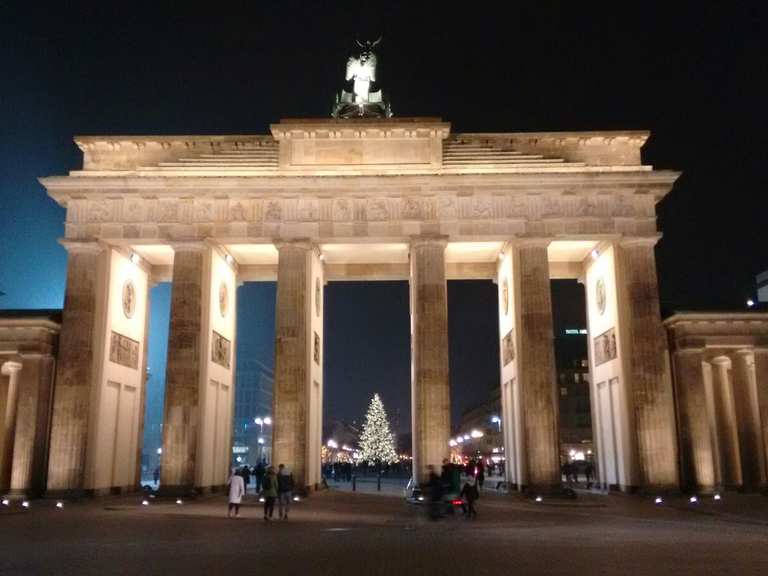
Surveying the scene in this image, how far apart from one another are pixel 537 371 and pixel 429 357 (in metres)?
4.72

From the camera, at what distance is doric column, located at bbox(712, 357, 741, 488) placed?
34.9 m

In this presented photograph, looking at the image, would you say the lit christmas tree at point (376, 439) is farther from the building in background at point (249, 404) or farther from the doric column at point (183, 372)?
the doric column at point (183, 372)

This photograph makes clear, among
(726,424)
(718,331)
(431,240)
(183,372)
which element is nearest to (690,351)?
(718,331)

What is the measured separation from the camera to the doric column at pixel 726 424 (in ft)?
115

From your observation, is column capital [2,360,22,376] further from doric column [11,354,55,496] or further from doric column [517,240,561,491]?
doric column [517,240,561,491]

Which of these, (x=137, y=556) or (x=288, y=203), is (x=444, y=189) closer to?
(x=288, y=203)

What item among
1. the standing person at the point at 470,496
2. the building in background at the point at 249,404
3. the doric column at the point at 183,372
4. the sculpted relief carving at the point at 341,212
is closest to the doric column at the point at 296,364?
the sculpted relief carving at the point at 341,212

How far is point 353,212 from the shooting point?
111 feet

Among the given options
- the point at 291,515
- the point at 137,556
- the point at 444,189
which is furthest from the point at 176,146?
the point at 137,556

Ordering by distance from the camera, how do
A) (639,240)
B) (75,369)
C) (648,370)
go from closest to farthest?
(648,370), (75,369), (639,240)

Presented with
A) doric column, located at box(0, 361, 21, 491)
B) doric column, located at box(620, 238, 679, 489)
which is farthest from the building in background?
doric column, located at box(620, 238, 679, 489)

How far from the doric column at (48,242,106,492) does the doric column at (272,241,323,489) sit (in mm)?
8079

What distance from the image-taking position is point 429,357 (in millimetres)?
32125

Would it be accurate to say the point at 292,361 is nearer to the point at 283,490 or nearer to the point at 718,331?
the point at 283,490
